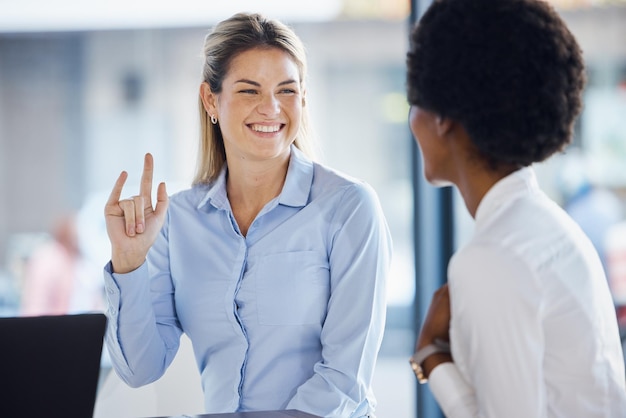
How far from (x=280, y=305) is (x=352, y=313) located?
178 millimetres

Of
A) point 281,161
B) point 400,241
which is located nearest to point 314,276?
point 281,161

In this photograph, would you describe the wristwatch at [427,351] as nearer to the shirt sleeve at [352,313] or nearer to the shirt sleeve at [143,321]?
the shirt sleeve at [352,313]

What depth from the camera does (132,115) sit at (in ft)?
13.0

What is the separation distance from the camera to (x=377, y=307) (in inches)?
78.4

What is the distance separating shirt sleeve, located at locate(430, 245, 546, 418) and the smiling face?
918mm

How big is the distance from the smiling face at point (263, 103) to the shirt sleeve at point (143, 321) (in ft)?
1.20

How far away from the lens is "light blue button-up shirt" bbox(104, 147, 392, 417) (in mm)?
1954

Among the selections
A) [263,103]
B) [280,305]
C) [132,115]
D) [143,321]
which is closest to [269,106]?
[263,103]

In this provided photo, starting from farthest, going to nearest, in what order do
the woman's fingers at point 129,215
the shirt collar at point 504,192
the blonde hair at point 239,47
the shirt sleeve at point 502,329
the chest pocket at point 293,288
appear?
the blonde hair at point 239,47, the chest pocket at point 293,288, the woman's fingers at point 129,215, the shirt collar at point 504,192, the shirt sleeve at point 502,329

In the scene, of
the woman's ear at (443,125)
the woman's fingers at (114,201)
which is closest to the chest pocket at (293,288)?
the woman's fingers at (114,201)

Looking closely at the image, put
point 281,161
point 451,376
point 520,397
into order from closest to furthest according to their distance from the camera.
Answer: point 520,397, point 451,376, point 281,161

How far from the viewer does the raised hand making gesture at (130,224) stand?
1.91m

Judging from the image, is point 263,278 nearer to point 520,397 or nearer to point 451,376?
point 451,376

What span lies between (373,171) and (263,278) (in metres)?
1.82
